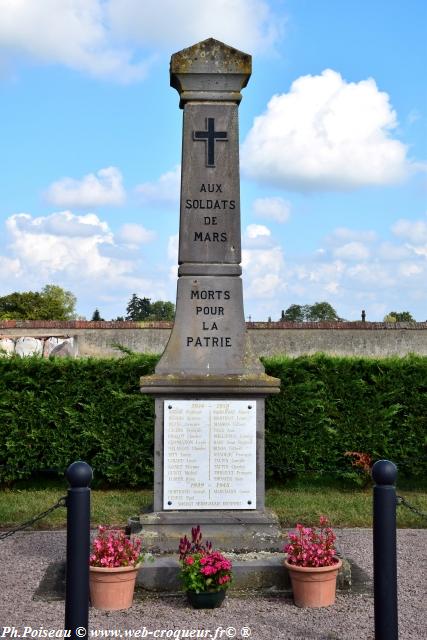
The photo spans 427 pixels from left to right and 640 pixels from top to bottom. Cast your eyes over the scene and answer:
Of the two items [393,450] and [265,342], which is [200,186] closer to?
[393,450]

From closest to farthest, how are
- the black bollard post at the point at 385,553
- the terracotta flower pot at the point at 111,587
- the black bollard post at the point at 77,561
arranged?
the black bollard post at the point at 77,561 < the black bollard post at the point at 385,553 < the terracotta flower pot at the point at 111,587

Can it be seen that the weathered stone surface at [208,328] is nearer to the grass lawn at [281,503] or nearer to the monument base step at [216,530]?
the monument base step at [216,530]

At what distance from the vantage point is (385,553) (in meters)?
4.17

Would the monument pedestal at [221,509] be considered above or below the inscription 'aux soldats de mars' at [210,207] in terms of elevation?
below

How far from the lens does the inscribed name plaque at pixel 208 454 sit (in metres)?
6.64

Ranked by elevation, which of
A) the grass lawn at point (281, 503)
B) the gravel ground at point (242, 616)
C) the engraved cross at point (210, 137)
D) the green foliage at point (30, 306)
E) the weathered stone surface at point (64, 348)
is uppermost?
the green foliage at point (30, 306)

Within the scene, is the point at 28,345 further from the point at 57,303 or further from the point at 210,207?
the point at 57,303

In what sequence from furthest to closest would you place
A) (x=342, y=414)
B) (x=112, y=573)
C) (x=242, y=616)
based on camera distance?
(x=342, y=414)
(x=112, y=573)
(x=242, y=616)

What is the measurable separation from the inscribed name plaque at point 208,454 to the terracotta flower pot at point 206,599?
3.39 feet

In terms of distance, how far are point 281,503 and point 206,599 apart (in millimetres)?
4278

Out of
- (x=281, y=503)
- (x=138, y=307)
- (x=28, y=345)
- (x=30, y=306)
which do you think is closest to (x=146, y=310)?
(x=138, y=307)

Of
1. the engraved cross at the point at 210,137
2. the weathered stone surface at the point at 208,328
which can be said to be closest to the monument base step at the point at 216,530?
the weathered stone surface at the point at 208,328

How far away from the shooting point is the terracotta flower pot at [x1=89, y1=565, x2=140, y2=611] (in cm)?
568

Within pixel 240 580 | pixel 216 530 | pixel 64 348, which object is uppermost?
pixel 64 348
